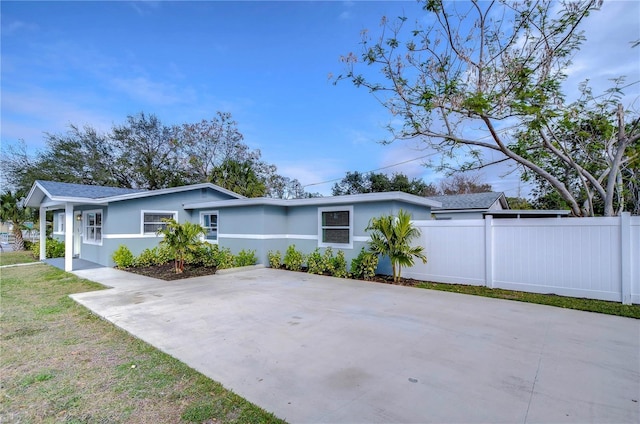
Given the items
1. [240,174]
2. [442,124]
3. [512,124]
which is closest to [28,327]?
[442,124]

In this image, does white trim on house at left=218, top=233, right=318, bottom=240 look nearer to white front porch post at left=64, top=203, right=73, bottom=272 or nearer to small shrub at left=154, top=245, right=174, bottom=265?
small shrub at left=154, top=245, right=174, bottom=265

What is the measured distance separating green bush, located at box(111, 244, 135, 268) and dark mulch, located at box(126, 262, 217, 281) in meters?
0.34

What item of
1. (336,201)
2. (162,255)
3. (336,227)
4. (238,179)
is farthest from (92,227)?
(238,179)

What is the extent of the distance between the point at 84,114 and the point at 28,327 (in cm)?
2391

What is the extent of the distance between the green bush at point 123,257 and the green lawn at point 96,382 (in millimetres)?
5925

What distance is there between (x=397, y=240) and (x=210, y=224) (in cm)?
834

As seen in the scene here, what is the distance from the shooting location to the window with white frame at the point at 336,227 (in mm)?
10039

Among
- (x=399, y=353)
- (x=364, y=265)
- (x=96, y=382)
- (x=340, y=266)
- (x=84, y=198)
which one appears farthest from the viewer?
(x=84, y=198)

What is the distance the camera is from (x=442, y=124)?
29.0 feet

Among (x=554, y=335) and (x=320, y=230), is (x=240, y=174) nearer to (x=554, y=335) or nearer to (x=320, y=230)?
(x=320, y=230)

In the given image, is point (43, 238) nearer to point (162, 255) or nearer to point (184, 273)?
point (162, 255)

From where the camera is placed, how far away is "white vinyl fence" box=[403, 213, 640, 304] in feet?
19.8

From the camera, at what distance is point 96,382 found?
3137 millimetres

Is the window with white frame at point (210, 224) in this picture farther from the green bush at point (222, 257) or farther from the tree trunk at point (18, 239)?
the tree trunk at point (18, 239)
